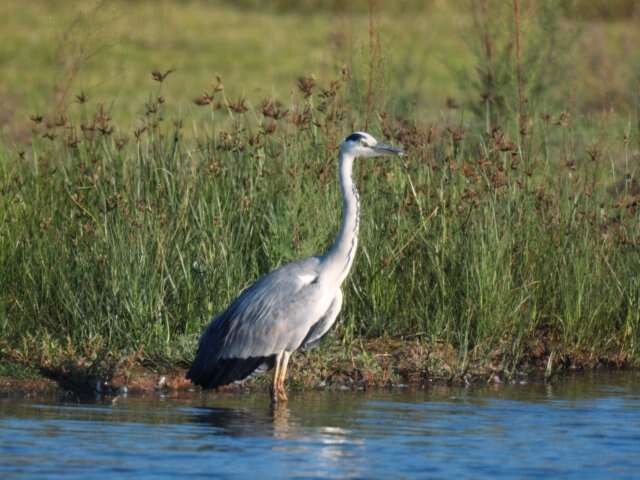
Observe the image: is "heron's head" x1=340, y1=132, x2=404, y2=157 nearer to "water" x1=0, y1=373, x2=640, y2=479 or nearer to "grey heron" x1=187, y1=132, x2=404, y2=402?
"grey heron" x1=187, y1=132, x2=404, y2=402

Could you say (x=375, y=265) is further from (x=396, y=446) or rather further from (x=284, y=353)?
(x=396, y=446)

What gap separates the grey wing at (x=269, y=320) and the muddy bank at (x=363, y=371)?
433mm

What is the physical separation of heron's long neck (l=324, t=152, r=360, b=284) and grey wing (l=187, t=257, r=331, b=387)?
11 centimetres

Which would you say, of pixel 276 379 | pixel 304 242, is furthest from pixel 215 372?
pixel 304 242

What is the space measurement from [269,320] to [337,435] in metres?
1.04

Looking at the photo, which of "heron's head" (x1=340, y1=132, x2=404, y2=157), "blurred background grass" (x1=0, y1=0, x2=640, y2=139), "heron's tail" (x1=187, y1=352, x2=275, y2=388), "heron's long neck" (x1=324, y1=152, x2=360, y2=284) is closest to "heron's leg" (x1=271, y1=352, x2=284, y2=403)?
"heron's tail" (x1=187, y1=352, x2=275, y2=388)

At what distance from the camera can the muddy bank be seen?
846 centimetres

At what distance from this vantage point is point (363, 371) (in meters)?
8.76

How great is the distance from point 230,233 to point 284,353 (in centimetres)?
104

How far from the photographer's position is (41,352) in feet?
28.3

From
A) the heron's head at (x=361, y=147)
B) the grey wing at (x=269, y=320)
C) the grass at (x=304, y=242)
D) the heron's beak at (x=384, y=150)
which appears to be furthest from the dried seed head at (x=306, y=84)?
the grey wing at (x=269, y=320)

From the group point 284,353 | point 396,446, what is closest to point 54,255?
point 284,353

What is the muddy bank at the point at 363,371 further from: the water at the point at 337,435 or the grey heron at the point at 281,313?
the grey heron at the point at 281,313

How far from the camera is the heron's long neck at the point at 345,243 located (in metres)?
8.31
